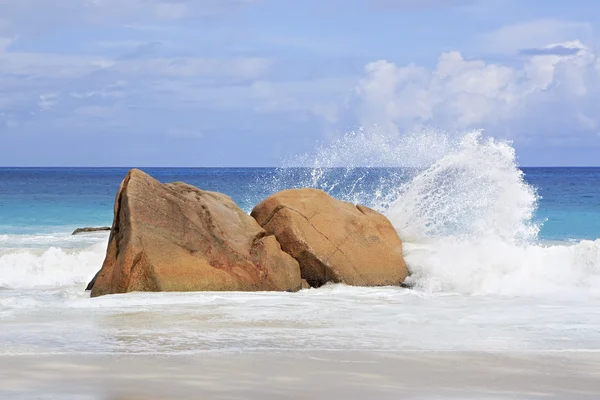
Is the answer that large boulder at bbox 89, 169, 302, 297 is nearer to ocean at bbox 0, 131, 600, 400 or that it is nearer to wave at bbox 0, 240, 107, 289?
ocean at bbox 0, 131, 600, 400

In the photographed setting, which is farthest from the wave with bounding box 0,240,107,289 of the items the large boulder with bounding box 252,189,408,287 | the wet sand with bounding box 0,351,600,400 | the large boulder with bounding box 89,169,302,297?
the wet sand with bounding box 0,351,600,400

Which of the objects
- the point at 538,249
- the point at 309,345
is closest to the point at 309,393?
the point at 309,345

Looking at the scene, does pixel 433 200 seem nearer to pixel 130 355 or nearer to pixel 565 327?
pixel 565 327

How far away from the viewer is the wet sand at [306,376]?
545cm

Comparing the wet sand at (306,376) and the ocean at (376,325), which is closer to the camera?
the wet sand at (306,376)

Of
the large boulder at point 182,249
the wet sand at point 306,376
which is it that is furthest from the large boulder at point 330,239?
the wet sand at point 306,376

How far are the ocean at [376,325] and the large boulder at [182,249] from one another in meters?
0.33

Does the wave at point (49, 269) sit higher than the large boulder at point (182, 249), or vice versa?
the large boulder at point (182, 249)

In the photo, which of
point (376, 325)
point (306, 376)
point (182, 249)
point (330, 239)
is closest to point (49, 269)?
point (182, 249)

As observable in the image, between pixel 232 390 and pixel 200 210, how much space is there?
518 centimetres

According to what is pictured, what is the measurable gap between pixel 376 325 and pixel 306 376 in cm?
229

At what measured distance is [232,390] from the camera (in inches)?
217

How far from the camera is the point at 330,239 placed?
11.1 m

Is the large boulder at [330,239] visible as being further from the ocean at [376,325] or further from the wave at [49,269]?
the wave at [49,269]
